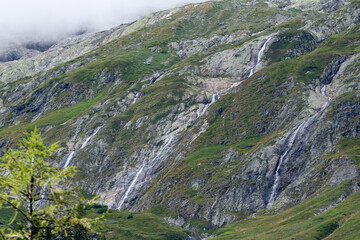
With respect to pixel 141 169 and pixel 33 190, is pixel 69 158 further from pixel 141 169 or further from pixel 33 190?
pixel 33 190

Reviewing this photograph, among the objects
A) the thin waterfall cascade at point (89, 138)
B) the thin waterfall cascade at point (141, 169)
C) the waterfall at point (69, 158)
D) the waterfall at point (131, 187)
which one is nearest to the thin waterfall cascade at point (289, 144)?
the thin waterfall cascade at point (141, 169)

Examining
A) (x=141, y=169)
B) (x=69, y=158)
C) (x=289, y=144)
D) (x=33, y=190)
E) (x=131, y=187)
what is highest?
(x=33, y=190)

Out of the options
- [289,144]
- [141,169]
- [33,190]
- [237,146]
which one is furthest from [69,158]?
[33,190]

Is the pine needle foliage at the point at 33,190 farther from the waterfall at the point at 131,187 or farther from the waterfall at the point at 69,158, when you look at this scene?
the waterfall at the point at 69,158

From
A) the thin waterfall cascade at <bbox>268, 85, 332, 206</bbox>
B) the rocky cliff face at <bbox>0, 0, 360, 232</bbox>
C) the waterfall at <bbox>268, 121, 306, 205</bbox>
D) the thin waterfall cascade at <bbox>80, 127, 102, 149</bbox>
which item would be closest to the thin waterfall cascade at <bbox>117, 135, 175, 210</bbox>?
the rocky cliff face at <bbox>0, 0, 360, 232</bbox>

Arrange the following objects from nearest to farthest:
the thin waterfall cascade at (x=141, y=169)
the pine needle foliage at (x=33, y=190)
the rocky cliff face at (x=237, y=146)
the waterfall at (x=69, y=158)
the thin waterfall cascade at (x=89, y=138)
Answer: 1. the pine needle foliage at (x=33, y=190)
2. the rocky cliff face at (x=237, y=146)
3. the thin waterfall cascade at (x=141, y=169)
4. the waterfall at (x=69, y=158)
5. the thin waterfall cascade at (x=89, y=138)

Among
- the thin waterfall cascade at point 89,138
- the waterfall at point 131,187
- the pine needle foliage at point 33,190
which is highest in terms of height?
the pine needle foliage at point 33,190

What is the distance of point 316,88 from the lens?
558 ft

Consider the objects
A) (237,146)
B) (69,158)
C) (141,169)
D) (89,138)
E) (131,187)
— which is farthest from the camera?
(89,138)

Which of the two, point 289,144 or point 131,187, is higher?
point 289,144

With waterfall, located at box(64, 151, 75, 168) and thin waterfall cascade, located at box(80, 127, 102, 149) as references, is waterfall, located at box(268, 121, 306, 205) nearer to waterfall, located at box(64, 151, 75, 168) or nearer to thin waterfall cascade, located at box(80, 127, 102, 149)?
waterfall, located at box(64, 151, 75, 168)

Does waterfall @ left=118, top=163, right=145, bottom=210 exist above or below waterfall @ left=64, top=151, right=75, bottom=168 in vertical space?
below

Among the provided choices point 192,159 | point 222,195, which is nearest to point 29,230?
point 222,195

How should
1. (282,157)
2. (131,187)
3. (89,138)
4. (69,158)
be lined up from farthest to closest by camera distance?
(89,138) < (69,158) < (131,187) < (282,157)
